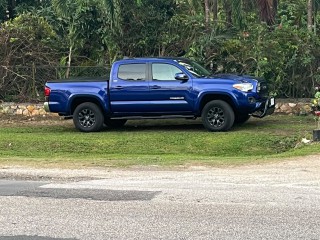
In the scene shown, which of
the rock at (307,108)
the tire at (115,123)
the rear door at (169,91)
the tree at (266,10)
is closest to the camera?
the rear door at (169,91)

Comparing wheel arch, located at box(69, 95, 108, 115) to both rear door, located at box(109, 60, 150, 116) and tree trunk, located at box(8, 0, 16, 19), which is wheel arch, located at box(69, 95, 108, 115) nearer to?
rear door, located at box(109, 60, 150, 116)

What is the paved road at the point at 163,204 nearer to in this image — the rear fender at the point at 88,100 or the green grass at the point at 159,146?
the green grass at the point at 159,146

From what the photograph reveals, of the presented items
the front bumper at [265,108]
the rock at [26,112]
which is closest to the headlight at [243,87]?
the front bumper at [265,108]

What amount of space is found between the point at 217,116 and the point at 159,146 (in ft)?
6.03

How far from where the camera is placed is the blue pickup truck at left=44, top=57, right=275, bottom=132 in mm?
15289

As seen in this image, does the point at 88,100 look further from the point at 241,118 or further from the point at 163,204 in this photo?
the point at 163,204

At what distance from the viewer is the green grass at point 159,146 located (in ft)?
41.3

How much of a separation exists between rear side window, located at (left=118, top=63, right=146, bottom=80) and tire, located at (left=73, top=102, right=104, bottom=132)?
1098 mm

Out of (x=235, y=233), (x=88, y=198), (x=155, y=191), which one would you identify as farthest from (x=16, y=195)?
(x=235, y=233)

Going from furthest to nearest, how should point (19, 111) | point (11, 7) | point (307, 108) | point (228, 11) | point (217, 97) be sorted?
point (11, 7), point (228, 11), point (19, 111), point (307, 108), point (217, 97)

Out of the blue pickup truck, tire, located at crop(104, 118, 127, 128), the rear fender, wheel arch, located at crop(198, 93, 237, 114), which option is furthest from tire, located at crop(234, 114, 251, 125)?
the rear fender

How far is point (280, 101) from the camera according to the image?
1875 cm

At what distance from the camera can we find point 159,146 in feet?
47.8

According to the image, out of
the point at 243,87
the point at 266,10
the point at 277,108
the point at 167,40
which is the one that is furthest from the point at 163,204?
the point at 167,40
